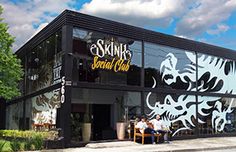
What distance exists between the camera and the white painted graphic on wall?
22188mm

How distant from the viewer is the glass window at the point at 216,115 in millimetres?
24422

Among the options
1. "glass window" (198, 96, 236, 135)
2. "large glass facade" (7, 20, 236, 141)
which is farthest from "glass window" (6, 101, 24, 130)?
"glass window" (198, 96, 236, 135)

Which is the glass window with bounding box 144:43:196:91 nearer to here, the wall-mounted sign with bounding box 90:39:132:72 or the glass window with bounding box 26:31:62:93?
the wall-mounted sign with bounding box 90:39:132:72

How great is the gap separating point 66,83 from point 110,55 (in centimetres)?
317

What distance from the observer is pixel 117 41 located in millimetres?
19766

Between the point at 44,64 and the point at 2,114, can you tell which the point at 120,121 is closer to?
the point at 44,64

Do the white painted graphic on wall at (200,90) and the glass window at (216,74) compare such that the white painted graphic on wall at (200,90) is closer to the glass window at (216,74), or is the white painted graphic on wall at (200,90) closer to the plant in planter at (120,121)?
the glass window at (216,74)

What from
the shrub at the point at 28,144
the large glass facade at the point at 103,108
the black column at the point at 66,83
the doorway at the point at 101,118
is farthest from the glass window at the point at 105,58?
the doorway at the point at 101,118

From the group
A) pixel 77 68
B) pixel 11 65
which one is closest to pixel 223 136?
pixel 77 68

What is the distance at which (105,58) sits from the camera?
1914 cm

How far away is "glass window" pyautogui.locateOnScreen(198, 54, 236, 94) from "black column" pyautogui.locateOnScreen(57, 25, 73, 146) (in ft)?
34.1

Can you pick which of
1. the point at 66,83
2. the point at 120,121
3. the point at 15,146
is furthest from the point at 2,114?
the point at 15,146

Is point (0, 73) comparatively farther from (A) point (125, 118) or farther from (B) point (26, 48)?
(A) point (125, 118)

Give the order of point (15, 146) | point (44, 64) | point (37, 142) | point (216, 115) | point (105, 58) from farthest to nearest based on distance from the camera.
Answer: point (216, 115) → point (44, 64) → point (105, 58) → point (37, 142) → point (15, 146)
